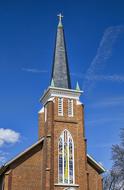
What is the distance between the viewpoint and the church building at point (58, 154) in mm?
34500

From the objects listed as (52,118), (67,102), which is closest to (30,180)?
(52,118)

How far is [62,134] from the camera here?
36688mm

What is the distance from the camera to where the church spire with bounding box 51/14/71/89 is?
3934cm

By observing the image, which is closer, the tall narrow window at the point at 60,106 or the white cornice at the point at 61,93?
the tall narrow window at the point at 60,106

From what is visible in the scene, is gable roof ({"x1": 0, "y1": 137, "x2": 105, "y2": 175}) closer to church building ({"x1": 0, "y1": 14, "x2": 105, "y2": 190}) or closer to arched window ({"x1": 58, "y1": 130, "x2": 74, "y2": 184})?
church building ({"x1": 0, "y1": 14, "x2": 105, "y2": 190})

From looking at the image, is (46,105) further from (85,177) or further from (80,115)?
(85,177)

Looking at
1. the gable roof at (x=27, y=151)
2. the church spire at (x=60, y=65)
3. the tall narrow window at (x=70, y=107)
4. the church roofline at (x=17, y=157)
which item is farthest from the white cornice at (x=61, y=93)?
the church roofline at (x=17, y=157)

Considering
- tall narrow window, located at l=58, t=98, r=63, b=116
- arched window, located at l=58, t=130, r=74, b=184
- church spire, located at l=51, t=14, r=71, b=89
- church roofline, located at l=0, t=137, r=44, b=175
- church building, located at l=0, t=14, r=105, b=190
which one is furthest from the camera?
church spire, located at l=51, t=14, r=71, b=89

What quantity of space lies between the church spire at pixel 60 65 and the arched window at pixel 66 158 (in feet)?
18.8

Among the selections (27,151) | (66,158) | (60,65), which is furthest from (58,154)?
(60,65)

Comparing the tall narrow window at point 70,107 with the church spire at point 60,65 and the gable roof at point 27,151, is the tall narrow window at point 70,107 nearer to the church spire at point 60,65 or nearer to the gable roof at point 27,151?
the church spire at point 60,65

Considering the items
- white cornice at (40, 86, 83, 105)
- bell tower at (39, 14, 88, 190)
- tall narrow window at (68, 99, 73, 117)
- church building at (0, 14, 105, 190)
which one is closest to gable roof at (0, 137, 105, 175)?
church building at (0, 14, 105, 190)

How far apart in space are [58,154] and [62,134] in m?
2.20

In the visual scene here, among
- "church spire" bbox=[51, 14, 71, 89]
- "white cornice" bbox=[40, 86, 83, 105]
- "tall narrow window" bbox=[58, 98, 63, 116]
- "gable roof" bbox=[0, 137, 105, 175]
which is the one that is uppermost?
"church spire" bbox=[51, 14, 71, 89]
